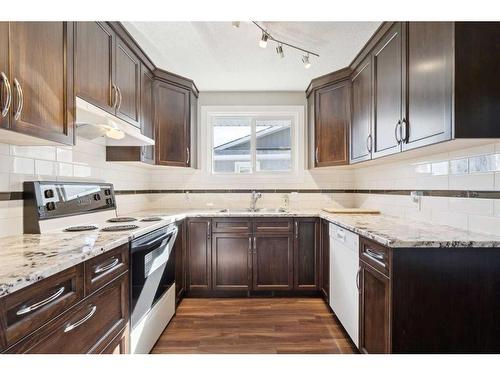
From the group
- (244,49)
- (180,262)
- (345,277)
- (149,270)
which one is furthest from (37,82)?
(345,277)

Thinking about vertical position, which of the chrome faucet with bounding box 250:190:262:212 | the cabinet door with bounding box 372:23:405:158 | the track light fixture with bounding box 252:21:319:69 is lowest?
the chrome faucet with bounding box 250:190:262:212

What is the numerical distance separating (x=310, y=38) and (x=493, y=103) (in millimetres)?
1322

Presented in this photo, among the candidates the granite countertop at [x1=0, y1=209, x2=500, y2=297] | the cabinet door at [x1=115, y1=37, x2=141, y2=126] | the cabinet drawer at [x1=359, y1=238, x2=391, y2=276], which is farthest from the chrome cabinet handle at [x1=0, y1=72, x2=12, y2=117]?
the cabinet drawer at [x1=359, y1=238, x2=391, y2=276]

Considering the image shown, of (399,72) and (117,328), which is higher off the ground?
(399,72)

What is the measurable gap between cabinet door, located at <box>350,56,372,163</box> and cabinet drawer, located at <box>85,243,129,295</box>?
1991mm

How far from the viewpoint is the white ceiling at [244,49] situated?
193cm

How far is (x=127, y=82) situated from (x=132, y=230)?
1.28 metres

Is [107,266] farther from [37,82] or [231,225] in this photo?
[231,225]

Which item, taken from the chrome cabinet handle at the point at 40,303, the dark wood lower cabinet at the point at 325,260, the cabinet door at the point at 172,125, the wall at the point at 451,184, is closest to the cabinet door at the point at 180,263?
the cabinet door at the point at 172,125

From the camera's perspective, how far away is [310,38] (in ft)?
6.78

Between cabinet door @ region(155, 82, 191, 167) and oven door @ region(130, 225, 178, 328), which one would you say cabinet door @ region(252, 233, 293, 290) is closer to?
oven door @ region(130, 225, 178, 328)

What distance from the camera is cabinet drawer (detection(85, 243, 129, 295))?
1.09 meters
